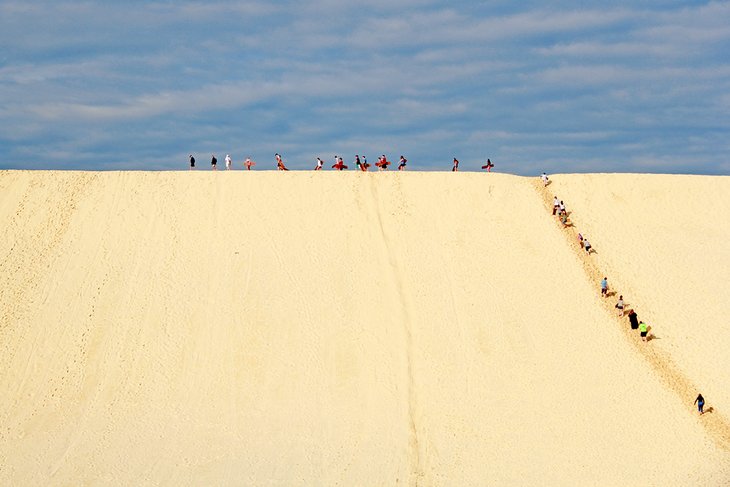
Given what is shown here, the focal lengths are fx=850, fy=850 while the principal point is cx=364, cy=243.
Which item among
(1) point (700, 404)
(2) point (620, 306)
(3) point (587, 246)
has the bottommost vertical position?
(1) point (700, 404)

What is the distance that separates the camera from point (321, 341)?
25.2 m

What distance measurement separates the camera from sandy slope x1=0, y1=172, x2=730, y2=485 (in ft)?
68.5

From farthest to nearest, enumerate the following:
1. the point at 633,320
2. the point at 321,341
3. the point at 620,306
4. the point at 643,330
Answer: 1. the point at 620,306
2. the point at 633,320
3. the point at 643,330
4. the point at 321,341

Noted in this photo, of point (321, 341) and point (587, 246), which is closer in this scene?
point (321, 341)

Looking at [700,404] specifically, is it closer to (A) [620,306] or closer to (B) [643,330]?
(B) [643,330]

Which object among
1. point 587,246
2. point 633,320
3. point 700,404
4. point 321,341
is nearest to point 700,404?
point 700,404

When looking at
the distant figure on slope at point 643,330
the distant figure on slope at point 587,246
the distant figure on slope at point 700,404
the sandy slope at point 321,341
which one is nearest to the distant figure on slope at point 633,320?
the distant figure on slope at point 643,330

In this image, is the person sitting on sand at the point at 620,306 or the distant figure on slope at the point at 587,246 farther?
the distant figure on slope at the point at 587,246

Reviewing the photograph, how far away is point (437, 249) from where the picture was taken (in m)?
29.8

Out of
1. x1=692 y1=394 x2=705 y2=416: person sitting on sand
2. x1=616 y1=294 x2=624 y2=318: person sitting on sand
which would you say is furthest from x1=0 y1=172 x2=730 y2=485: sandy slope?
x1=616 y1=294 x2=624 y2=318: person sitting on sand

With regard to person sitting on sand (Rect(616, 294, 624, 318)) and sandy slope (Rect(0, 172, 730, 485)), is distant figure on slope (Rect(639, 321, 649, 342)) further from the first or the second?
person sitting on sand (Rect(616, 294, 624, 318))

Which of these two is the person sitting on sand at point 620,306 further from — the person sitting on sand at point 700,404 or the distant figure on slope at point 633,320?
the person sitting on sand at point 700,404

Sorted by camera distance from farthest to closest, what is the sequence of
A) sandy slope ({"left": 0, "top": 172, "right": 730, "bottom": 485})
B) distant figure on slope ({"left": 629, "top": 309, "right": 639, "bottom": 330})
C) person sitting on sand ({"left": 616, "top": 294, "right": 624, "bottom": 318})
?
1. person sitting on sand ({"left": 616, "top": 294, "right": 624, "bottom": 318})
2. distant figure on slope ({"left": 629, "top": 309, "right": 639, "bottom": 330})
3. sandy slope ({"left": 0, "top": 172, "right": 730, "bottom": 485})

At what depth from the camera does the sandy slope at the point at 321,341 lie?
68.5 feet
